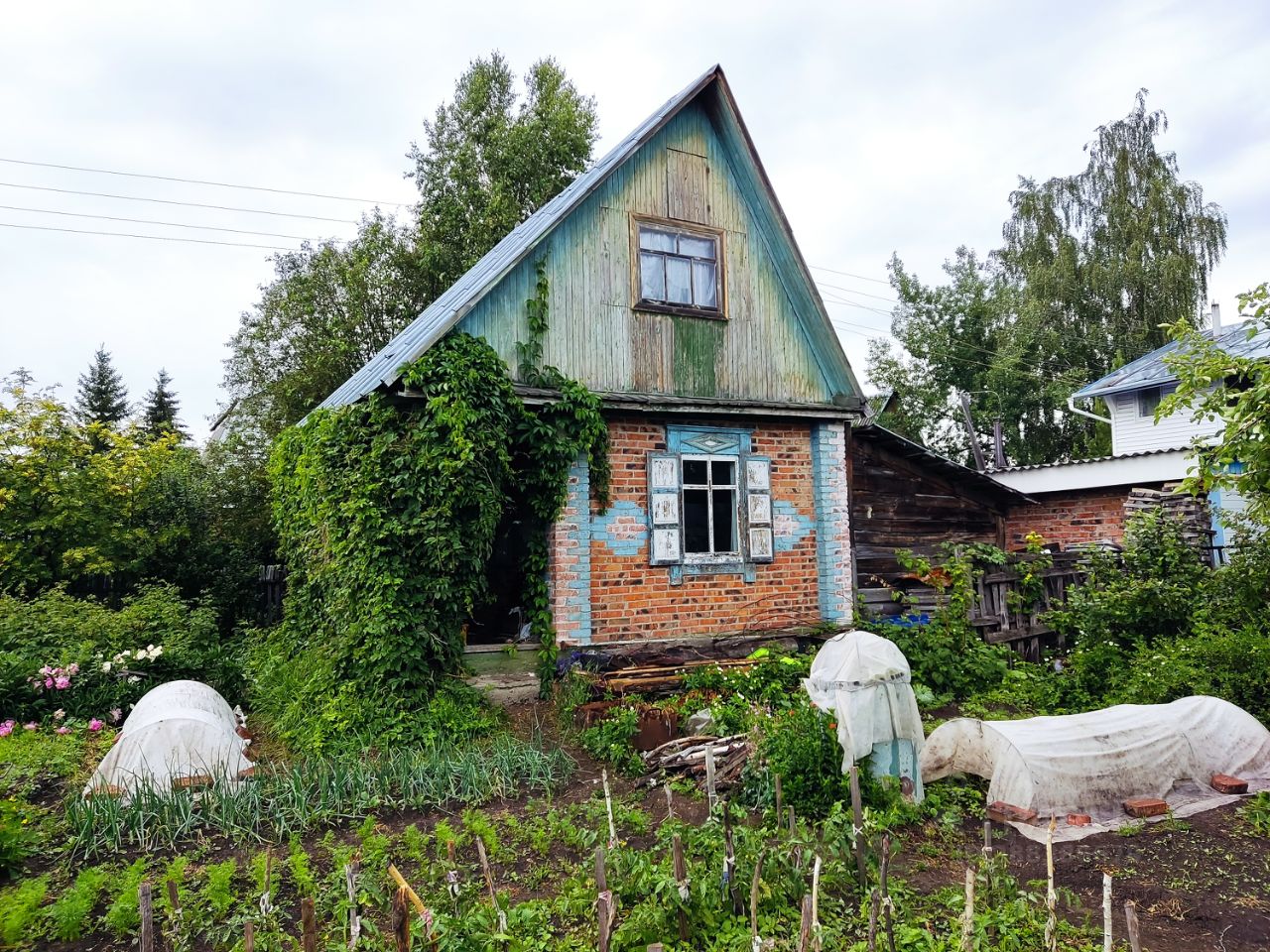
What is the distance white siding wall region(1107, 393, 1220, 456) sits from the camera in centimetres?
1847

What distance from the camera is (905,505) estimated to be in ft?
40.1

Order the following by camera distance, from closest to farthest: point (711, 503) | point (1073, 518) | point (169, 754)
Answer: point (169, 754) → point (711, 503) → point (1073, 518)

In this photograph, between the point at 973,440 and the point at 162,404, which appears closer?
the point at 973,440

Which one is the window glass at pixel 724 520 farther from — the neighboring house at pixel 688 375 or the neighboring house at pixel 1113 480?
the neighboring house at pixel 1113 480

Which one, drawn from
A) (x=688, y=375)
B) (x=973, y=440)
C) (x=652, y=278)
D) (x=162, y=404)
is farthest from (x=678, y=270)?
(x=162, y=404)

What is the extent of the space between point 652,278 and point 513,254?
1859 millimetres

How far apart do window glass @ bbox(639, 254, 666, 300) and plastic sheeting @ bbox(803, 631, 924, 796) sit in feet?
17.6

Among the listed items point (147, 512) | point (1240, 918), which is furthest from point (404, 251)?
point (1240, 918)

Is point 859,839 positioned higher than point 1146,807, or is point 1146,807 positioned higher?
point 859,839

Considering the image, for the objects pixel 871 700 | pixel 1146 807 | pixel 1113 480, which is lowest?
pixel 1146 807

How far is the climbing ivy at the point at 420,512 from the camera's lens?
291 inches

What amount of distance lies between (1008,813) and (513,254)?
671 centimetres

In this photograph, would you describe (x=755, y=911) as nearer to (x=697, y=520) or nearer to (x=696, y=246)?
(x=697, y=520)

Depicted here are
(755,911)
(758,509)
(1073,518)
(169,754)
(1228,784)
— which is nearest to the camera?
(755,911)
